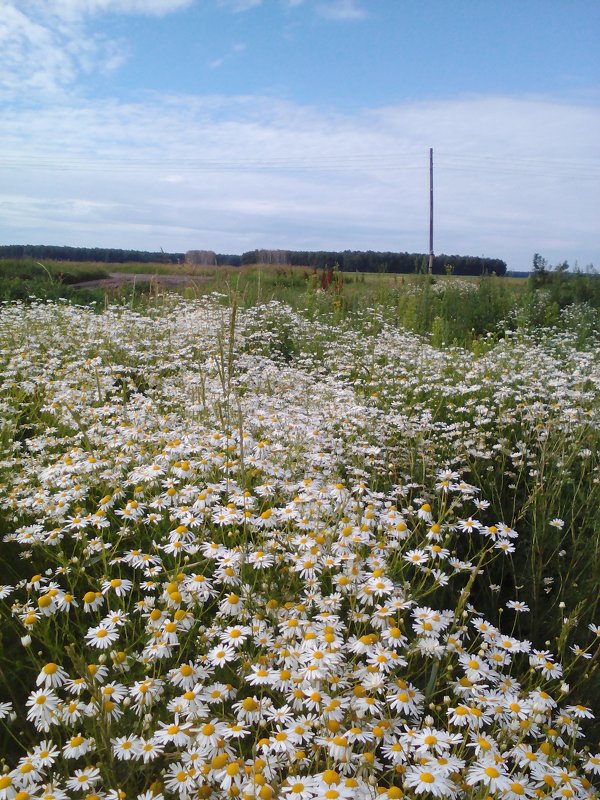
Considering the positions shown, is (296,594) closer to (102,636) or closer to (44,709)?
(102,636)

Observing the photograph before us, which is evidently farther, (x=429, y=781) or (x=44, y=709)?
(x=44, y=709)

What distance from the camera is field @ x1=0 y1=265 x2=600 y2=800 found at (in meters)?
1.70

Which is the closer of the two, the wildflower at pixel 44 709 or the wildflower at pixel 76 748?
the wildflower at pixel 76 748

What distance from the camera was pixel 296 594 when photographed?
2322 millimetres

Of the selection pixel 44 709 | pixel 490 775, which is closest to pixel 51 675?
pixel 44 709

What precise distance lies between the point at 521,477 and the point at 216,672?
7.65ft

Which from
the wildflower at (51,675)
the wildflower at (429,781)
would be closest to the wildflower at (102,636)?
the wildflower at (51,675)

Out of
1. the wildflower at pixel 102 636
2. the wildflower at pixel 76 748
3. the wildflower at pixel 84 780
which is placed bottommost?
the wildflower at pixel 84 780

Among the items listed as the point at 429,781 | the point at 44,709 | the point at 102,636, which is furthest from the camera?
the point at 102,636

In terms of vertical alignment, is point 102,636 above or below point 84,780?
above

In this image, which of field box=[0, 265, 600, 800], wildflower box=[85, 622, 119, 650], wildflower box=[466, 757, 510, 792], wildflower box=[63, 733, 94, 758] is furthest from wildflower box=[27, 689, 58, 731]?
wildflower box=[466, 757, 510, 792]

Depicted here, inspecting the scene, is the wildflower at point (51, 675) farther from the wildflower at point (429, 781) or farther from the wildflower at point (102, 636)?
the wildflower at point (429, 781)

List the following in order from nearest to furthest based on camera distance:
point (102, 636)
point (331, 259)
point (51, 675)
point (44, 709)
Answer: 1. point (44, 709)
2. point (51, 675)
3. point (102, 636)
4. point (331, 259)

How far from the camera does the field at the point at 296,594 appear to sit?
1702 millimetres
